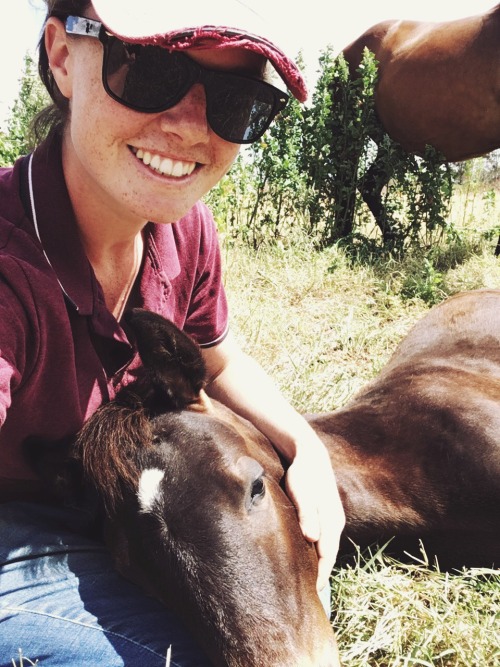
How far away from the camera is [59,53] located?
201cm

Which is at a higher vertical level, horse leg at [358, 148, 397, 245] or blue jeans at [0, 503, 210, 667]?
horse leg at [358, 148, 397, 245]

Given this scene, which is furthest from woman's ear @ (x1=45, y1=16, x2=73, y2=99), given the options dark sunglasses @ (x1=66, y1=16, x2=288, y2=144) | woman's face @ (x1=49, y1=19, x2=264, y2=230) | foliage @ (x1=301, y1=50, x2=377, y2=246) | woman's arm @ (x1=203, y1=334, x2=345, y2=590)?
foliage @ (x1=301, y1=50, x2=377, y2=246)

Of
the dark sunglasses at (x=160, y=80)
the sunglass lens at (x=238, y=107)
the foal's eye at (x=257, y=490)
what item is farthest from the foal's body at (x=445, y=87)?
the foal's eye at (x=257, y=490)

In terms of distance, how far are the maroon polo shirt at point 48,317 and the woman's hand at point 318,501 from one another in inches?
26.8

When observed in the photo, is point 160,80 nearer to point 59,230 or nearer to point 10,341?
point 59,230

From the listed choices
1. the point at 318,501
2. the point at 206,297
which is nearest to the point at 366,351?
the point at 206,297

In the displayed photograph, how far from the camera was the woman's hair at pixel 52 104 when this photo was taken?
1947 millimetres

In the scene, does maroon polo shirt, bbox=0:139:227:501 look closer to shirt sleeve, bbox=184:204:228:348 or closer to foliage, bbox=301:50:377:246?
shirt sleeve, bbox=184:204:228:348

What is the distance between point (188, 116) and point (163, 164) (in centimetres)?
16

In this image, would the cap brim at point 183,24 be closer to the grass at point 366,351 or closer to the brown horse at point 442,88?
the grass at point 366,351

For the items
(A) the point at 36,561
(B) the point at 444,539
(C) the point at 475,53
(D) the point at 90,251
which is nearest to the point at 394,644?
(B) the point at 444,539

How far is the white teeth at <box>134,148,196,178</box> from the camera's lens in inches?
77.4

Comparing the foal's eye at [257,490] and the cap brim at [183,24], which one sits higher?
the cap brim at [183,24]

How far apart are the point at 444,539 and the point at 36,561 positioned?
4.86ft
